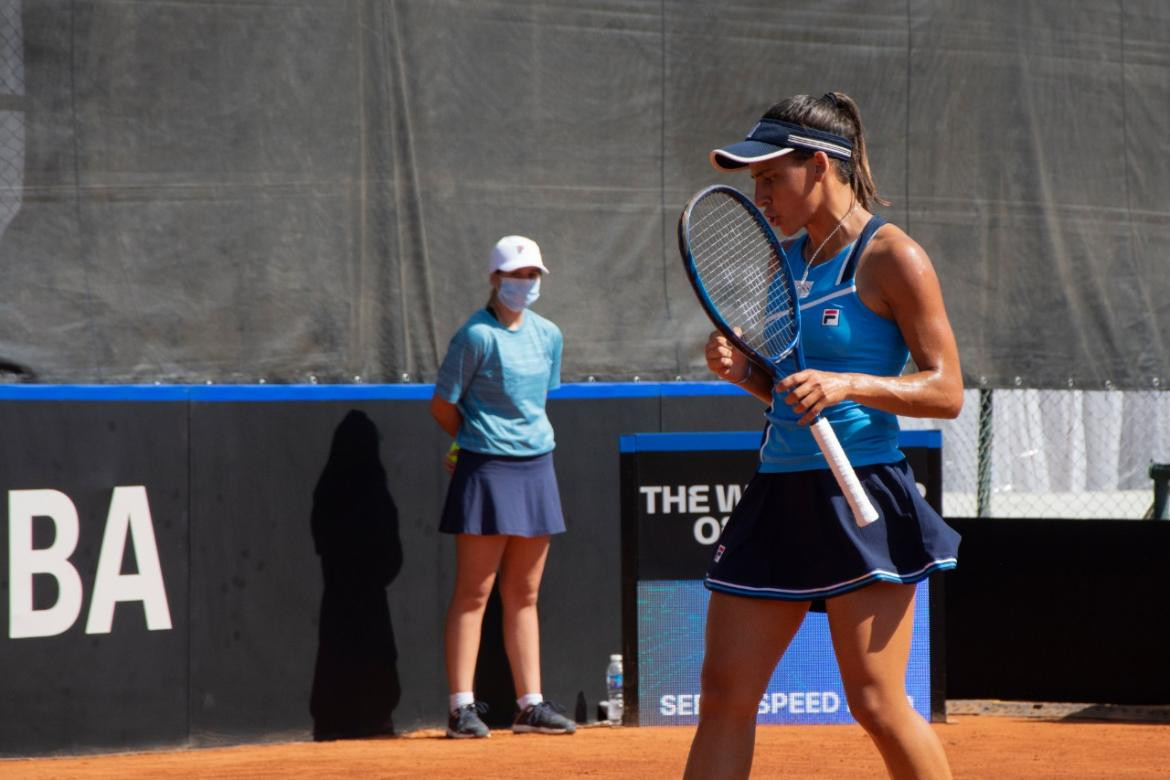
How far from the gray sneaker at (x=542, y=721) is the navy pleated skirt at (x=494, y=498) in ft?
2.40

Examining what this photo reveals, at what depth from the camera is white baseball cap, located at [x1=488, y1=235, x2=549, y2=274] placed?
7.03 meters

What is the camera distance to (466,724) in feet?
23.0

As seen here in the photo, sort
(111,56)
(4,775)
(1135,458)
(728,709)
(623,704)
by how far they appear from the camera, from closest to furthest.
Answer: (728,709) → (4,775) → (111,56) → (623,704) → (1135,458)

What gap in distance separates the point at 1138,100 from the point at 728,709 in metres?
6.02

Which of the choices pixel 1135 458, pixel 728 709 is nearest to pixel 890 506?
pixel 728 709

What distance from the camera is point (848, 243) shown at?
374 cm

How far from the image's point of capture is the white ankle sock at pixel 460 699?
23.0 feet

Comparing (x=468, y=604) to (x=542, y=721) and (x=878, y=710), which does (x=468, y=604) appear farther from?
(x=878, y=710)

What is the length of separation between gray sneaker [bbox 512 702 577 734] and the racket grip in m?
3.80

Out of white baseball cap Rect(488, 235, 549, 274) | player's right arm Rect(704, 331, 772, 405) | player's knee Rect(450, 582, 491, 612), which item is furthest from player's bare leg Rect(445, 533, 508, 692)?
player's right arm Rect(704, 331, 772, 405)

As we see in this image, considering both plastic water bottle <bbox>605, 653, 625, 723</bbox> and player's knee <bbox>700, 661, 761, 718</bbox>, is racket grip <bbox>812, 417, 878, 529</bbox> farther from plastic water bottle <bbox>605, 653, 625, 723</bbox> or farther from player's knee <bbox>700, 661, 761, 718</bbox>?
plastic water bottle <bbox>605, 653, 625, 723</bbox>

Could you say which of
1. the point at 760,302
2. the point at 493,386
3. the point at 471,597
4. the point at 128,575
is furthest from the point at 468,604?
the point at 760,302

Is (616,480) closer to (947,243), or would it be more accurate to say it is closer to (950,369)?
(947,243)

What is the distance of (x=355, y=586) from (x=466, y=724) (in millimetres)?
734
